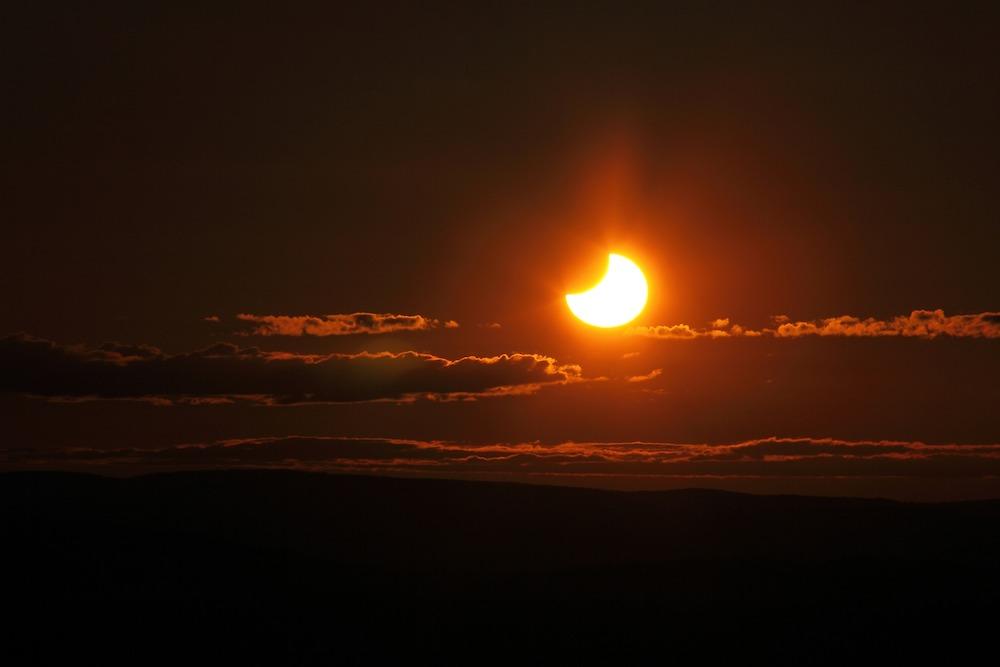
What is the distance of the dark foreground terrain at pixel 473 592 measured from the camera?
5619cm

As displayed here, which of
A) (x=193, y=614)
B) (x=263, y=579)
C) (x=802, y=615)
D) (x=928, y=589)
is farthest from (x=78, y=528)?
(x=928, y=589)

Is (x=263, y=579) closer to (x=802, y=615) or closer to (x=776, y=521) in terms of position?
(x=802, y=615)

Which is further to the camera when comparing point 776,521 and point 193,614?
point 776,521

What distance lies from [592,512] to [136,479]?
156 feet

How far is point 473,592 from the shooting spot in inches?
3061

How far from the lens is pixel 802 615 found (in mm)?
74062

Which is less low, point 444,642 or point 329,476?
point 329,476

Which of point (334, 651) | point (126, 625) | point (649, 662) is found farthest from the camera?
point (649, 662)

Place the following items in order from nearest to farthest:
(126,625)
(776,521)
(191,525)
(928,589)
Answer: (126,625) → (928,589) → (191,525) → (776,521)

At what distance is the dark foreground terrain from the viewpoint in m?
56.2

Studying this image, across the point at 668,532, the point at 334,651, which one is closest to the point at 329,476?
the point at 668,532

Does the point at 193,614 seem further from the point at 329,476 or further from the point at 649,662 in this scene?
the point at 329,476

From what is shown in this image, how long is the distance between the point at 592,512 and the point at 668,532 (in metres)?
9.81

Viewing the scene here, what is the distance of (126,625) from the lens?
2151 inches
